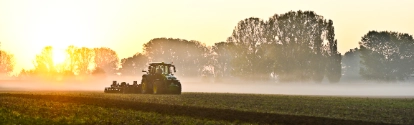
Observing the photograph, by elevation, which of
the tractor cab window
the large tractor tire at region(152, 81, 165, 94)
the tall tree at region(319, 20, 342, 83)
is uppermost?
the tall tree at region(319, 20, 342, 83)

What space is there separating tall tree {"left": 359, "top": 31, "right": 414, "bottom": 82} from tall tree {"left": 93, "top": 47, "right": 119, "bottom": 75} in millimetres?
63572

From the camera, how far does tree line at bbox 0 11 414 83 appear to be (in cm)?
9038

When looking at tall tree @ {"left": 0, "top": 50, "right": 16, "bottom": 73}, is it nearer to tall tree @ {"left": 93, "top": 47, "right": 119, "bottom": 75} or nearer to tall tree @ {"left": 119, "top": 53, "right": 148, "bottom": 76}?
tall tree @ {"left": 93, "top": 47, "right": 119, "bottom": 75}

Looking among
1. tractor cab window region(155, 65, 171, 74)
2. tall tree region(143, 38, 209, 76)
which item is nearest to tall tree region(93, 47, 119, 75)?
tall tree region(143, 38, 209, 76)

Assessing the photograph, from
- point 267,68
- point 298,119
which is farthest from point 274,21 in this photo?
point 298,119

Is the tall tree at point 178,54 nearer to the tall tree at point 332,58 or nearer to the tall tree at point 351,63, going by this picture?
the tall tree at point 332,58

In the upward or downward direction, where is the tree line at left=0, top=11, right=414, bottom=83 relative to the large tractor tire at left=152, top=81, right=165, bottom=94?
upward

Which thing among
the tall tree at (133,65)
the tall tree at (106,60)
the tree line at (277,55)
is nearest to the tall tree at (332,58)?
the tree line at (277,55)

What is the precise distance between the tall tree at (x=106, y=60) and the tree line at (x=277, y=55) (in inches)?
127

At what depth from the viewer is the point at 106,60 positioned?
139m

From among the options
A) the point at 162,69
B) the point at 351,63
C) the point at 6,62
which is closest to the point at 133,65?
the point at 6,62

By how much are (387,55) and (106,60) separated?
71.3 meters

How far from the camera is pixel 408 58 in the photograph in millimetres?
101875

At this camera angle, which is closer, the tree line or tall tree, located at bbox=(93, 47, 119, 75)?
the tree line
